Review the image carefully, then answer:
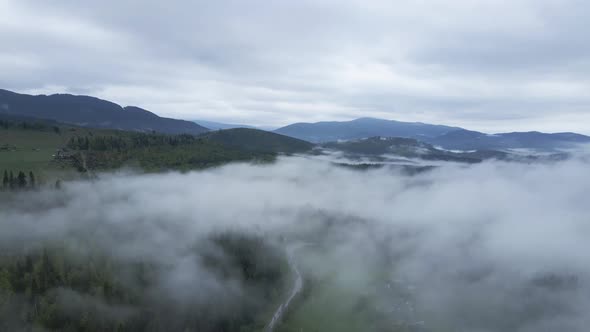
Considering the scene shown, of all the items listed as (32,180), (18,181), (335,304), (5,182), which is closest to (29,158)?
(32,180)

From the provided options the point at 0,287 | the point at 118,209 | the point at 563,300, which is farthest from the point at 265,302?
the point at 563,300

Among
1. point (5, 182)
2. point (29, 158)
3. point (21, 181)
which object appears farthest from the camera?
point (29, 158)

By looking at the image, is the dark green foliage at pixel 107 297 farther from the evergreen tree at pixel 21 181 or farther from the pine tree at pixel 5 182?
the evergreen tree at pixel 21 181

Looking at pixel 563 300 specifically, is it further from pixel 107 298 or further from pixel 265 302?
pixel 107 298

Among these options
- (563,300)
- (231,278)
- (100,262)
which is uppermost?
(100,262)

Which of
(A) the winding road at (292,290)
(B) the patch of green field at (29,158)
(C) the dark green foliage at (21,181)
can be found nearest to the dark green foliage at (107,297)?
(A) the winding road at (292,290)

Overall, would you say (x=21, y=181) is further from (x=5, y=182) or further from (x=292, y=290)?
(x=292, y=290)

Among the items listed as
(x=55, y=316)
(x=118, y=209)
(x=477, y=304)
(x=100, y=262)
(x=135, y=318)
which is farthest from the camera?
(x=118, y=209)
